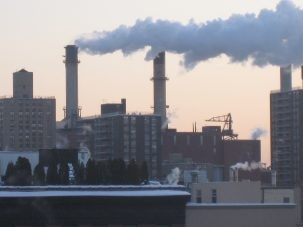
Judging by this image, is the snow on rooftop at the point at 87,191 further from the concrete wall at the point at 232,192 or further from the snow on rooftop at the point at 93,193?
the concrete wall at the point at 232,192

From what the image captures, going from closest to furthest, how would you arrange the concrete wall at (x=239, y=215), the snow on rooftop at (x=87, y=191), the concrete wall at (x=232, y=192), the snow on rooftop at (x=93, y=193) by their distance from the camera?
the snow on rooftop at (x=93, y=193) → the snow on rooftop at (x=87, y=191) → the concrete wall at (x=239, y=215) → the concrete wall at (x=232, y=192)

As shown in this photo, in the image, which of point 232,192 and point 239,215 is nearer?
point 239,215

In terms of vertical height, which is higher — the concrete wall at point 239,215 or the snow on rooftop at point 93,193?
the snow on rooftop at point 93,193

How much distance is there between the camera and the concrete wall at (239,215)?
61.2m

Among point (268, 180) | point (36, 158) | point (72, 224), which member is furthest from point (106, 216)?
point (268, 180)

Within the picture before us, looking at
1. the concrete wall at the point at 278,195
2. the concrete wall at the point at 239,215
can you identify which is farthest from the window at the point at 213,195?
the concrete wall at the point at 239,215

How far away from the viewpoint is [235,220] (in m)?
61.7

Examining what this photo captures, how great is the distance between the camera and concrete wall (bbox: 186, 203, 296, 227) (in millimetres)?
61188

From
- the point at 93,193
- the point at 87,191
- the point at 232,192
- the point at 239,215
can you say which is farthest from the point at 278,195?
the point at 93,193

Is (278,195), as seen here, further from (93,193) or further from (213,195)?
(93,193)

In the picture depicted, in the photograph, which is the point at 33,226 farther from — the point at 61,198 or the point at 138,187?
the point at 138,187

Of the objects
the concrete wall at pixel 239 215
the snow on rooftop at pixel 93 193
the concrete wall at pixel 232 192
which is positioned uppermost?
the snow on rooftop at pixel 93 193

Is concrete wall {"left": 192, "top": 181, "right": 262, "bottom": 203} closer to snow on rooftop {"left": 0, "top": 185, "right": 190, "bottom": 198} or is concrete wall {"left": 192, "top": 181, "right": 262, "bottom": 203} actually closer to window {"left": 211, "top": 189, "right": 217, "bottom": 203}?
window {"left": 211, "top": 189, "right": 217, "bottom": 203}

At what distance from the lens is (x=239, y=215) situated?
203 feet
